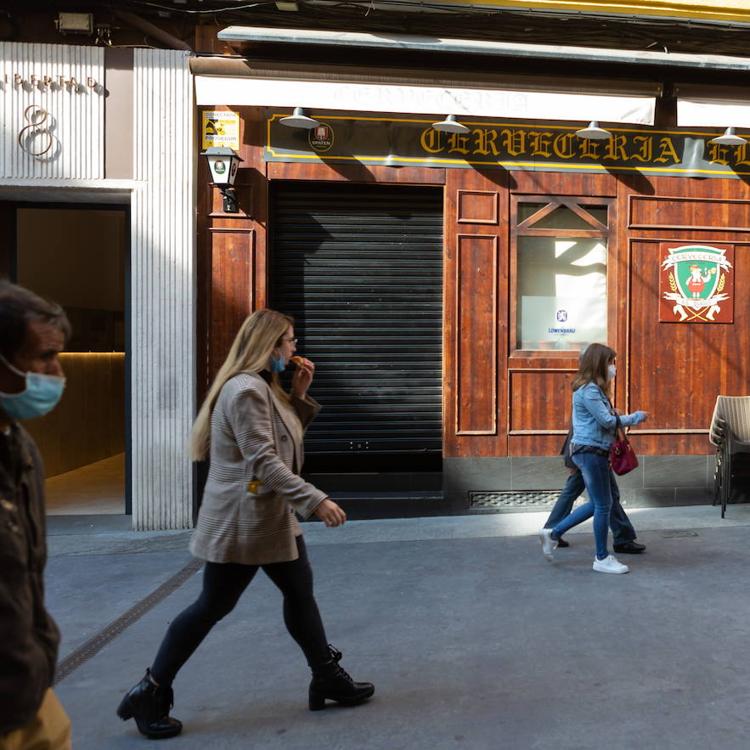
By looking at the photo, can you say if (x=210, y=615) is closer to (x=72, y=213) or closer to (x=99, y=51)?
(x=99, y=51)

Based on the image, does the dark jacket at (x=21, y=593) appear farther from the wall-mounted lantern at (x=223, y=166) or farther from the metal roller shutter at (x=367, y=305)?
the metal roller shutter at (x=367, y=305)

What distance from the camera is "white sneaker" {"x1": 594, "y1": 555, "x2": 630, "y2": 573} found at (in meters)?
5.58

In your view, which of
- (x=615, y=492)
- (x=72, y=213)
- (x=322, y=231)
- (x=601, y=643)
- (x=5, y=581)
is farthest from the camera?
(x=72, y=213)

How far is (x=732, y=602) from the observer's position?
194 inches

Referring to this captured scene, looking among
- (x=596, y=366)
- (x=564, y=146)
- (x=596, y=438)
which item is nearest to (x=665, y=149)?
(x=564, y=146)

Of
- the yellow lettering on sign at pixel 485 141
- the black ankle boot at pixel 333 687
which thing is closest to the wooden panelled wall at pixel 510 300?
the yellow lettering on sign at pixel 485 141

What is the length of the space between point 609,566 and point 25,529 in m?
4.80

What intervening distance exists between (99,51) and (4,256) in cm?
247

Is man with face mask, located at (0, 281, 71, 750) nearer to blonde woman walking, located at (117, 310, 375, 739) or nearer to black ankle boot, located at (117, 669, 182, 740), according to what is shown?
blonde woman walking, located at (117, 310, 375, 739)

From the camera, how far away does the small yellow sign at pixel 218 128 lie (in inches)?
301

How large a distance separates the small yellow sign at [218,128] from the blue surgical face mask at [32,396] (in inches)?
249

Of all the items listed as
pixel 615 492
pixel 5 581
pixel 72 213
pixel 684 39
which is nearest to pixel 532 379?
pixel 615 492

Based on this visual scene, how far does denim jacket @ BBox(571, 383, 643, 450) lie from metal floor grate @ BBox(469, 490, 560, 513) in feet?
8.26

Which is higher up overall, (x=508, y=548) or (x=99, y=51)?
(x=99, y=51)
